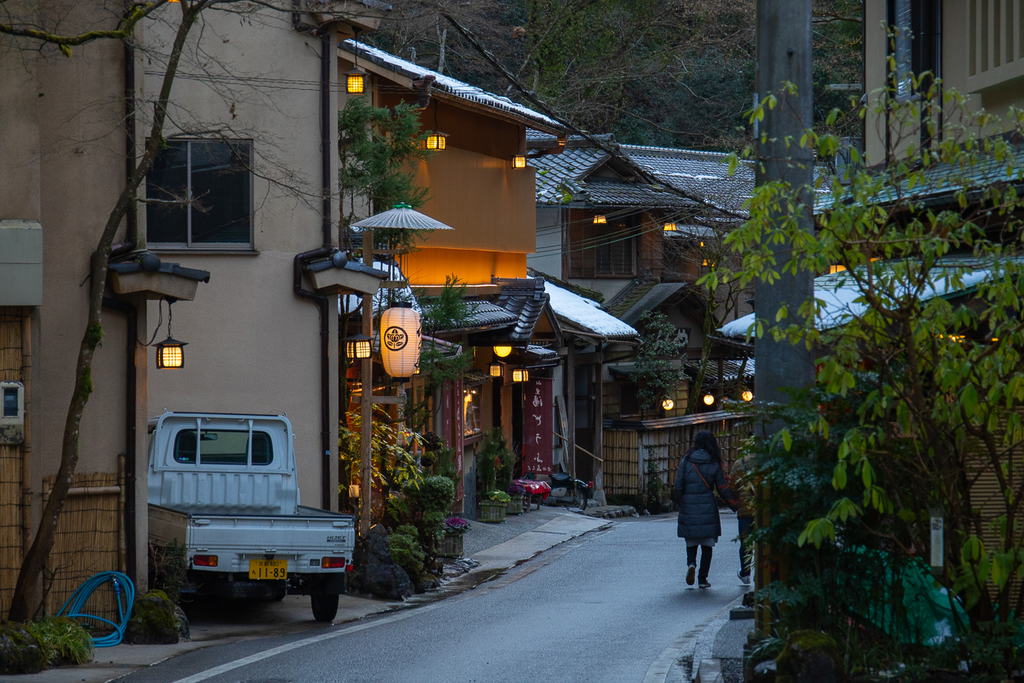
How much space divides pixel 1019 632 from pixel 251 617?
895cm

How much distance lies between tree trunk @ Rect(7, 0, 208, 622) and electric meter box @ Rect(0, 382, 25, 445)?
0.43 m

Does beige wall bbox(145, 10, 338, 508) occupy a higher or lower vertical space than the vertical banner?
higher

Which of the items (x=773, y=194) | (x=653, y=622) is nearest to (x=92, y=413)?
(x=653, y=622)


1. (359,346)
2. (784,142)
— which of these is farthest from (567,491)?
(784,142)

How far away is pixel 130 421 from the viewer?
12.0 metres

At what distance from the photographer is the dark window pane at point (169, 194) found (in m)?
15.2

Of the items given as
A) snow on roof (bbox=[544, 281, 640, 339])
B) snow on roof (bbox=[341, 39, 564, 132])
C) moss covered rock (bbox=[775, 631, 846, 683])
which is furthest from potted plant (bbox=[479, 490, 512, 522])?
moss covered rock (bbox=[775, 631, 846, 683])

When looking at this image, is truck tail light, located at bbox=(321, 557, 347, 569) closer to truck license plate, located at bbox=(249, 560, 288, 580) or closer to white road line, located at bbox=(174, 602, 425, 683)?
truck license plate, located at bbox=(249, 560, 288, 580)

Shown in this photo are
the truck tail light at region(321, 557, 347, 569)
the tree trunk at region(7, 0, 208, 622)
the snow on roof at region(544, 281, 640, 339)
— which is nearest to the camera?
the tree trunk at region(7, 0, 208, 622)

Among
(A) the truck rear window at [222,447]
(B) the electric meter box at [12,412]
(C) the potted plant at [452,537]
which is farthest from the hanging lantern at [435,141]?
(B) the electric meter box at [12,412]

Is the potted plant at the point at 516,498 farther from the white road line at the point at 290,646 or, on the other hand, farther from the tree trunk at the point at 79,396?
the tree trunk at the point at 79,396

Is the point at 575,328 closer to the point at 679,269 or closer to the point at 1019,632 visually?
the point at 679,269

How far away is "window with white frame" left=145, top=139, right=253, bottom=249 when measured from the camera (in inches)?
607

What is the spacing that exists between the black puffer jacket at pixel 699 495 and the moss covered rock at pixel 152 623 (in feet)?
22.1
